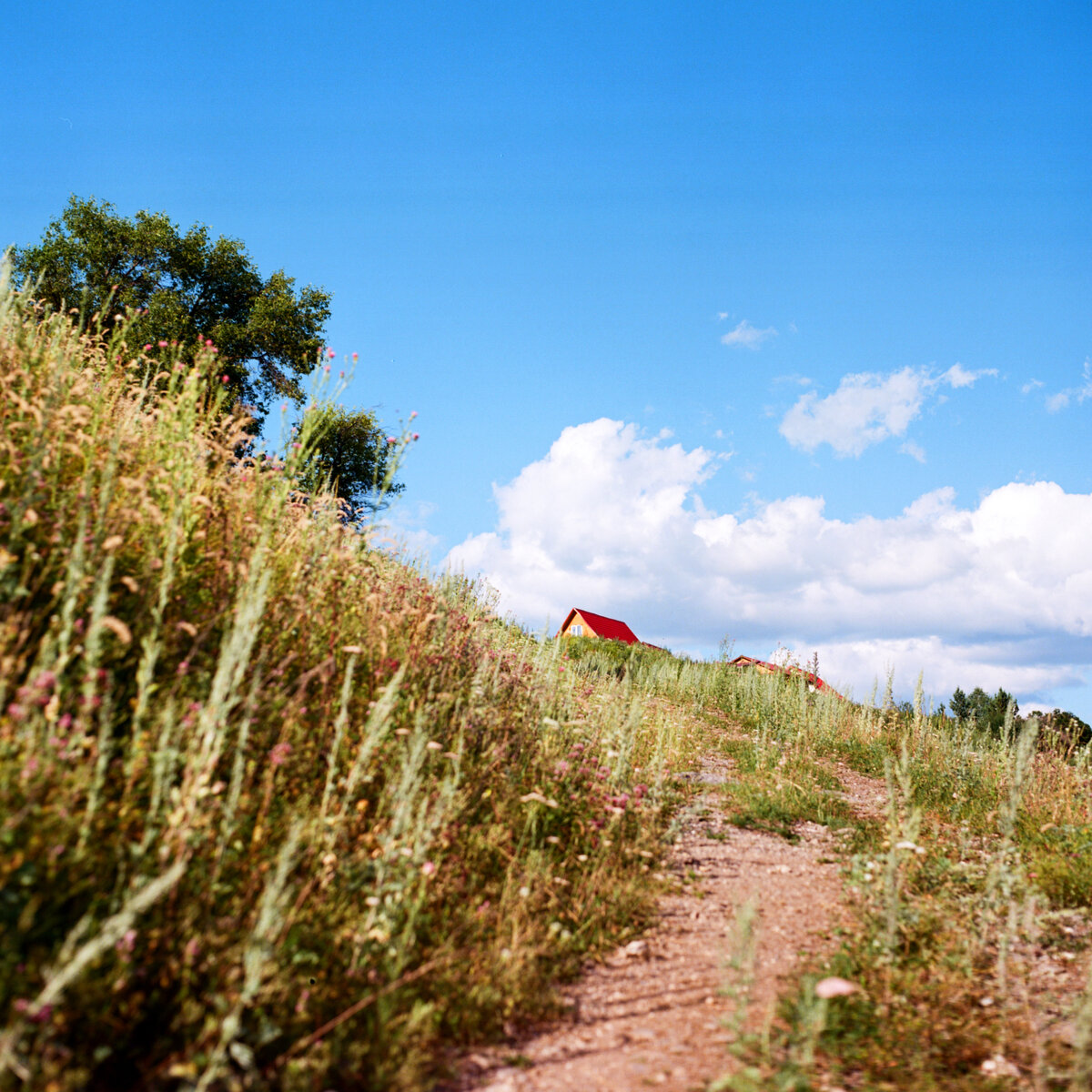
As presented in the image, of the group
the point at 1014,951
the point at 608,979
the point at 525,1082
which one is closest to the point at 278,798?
the point at 525,1082

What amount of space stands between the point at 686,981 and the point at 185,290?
24.3 metres

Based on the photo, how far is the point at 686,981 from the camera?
11.8ft

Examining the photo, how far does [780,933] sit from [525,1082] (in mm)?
2146

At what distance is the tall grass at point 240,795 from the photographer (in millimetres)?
2342

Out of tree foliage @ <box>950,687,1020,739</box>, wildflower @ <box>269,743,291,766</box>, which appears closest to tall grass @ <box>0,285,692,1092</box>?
wildflower @ <box>269,743,291,766</box>

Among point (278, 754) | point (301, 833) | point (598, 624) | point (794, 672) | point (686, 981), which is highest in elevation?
point (598, 624)

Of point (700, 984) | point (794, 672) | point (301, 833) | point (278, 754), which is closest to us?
point (301, 833)

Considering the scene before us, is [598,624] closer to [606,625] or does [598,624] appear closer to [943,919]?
[606,625]

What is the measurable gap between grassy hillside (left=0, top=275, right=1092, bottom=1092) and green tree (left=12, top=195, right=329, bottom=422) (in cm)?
1615

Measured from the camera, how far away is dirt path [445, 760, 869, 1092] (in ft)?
9.23

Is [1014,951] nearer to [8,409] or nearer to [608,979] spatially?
[608,979]

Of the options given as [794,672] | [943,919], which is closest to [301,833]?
[943,919]

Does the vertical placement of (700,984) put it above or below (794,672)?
below

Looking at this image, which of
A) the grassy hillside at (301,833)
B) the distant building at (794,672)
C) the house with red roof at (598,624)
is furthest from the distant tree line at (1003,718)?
the house with red roof at (598,624)
